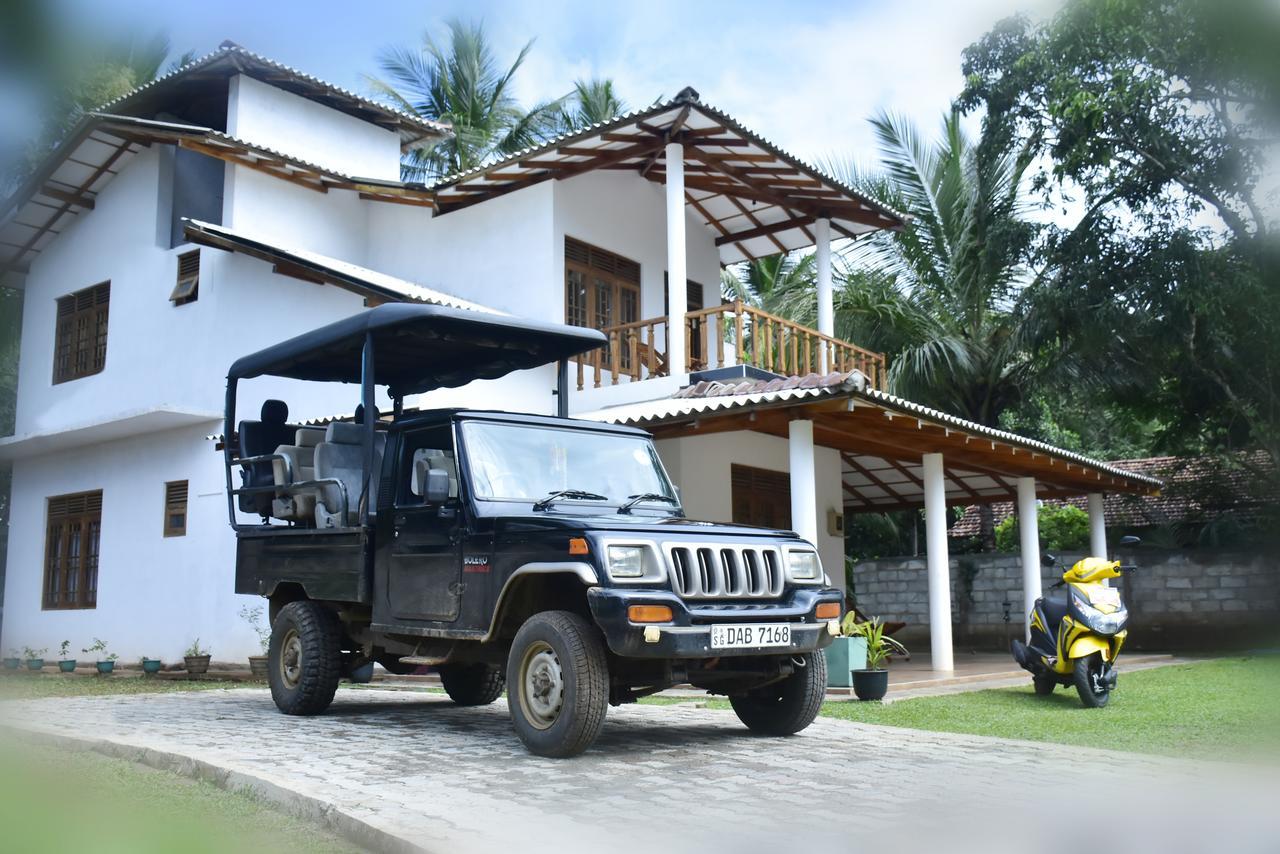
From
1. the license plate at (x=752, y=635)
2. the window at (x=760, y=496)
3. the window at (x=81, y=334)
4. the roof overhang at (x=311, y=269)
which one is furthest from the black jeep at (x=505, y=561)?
the window at (x=81, y=334)

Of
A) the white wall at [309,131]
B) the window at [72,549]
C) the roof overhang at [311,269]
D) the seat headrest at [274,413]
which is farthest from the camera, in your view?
the white wall at [309,131]

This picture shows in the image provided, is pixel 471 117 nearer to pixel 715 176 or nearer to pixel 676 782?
pixel 715 176

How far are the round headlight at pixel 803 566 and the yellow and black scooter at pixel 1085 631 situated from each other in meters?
3.50

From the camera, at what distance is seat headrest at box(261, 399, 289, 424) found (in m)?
9.97

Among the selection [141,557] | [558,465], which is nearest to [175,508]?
[141,557]

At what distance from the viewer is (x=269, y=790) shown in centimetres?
532

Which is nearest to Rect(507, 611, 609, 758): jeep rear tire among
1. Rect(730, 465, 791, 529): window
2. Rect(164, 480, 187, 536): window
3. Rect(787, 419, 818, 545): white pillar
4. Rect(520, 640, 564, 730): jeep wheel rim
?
Rect(520, 640, 564, 730): jeep wheel rim

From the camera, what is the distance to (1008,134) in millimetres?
18203

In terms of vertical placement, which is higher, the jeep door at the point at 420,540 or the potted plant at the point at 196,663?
the jeep door at the point at 420,540

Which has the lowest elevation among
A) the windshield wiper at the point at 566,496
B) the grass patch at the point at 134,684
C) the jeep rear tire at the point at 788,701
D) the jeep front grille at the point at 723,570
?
the grass patch at the point at 134,684

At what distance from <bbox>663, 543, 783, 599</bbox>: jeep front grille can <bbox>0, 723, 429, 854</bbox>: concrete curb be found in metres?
2.32

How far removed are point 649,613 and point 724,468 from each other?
8924 mm

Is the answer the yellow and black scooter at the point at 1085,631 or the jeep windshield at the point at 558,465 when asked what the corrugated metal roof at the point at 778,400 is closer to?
the yellow and black scooter at the point at 1085,631

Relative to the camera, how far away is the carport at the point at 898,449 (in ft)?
36.5
